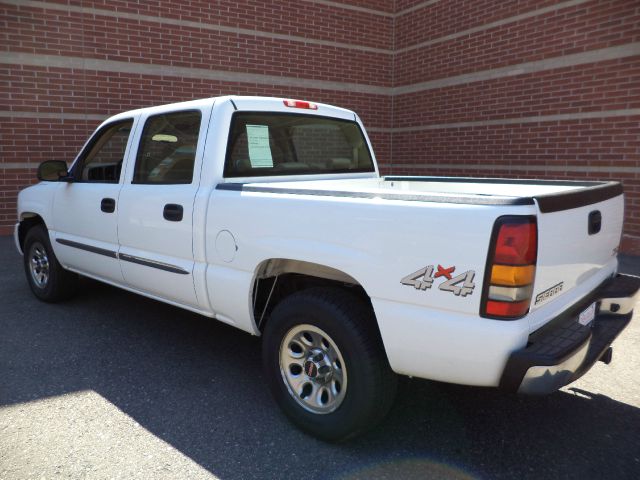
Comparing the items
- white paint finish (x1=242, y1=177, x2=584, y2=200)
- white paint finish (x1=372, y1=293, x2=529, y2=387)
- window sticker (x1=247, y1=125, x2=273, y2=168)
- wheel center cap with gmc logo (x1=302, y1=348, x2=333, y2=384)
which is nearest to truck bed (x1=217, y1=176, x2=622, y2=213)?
white paint finish (x1=242, y1=177, x2=584, y2=200)

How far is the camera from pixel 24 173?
8.77 meters

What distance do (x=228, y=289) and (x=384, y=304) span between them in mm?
1134

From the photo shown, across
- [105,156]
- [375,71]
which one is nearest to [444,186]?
[105,156]

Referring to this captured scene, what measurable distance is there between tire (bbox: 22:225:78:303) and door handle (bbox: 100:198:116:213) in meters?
1.28

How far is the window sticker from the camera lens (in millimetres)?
3592

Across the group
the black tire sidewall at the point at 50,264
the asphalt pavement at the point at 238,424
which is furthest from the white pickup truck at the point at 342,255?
the black tire sidewall at the point at 50,264

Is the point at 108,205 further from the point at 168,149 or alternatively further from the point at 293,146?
the point at 293,146

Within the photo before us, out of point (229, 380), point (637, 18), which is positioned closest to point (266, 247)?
point (229, 380)

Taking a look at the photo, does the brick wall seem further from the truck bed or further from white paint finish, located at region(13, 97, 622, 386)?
white paint finish, located at region(13, 97, 622, 386)

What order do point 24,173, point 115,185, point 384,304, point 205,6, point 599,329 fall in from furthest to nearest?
point 205,6 < point 24,173 < point 115,185 < point 599,329 < point 384,304

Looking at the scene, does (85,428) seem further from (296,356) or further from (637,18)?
(637,18)

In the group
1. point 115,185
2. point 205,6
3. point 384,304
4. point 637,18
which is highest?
point 205,6

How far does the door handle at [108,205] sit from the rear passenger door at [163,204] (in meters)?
0.11

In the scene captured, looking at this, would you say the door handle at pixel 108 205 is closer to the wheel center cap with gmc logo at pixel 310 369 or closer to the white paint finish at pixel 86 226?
the white paint finish at pixel 86 226
